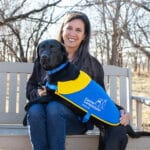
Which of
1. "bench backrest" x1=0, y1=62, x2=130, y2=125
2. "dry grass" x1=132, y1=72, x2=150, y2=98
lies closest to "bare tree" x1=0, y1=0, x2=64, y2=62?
"bench backrest" x1=0, y1=62, x2=130, y2=125

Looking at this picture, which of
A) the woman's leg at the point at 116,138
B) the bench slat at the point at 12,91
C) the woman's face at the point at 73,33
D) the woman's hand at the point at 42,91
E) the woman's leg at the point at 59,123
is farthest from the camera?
the bench slat at the point at 12,91

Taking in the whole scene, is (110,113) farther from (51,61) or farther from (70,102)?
(51,61)

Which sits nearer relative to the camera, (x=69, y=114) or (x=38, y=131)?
(x=38, y=131)

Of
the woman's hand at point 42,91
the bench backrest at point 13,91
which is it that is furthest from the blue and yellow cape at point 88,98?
the bench backrest at point 13,91

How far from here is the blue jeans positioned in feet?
7.75

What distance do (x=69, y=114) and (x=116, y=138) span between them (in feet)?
1.09

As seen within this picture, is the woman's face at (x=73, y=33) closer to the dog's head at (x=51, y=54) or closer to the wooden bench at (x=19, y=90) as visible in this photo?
the dog's head at (x=51, y=54)

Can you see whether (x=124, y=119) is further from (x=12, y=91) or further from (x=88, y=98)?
(x=12, y=91)

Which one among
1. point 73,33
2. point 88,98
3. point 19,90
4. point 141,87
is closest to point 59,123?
point 88,98

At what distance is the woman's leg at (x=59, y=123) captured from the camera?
7.73 ft

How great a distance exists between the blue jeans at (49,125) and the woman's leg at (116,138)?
267 millimetres

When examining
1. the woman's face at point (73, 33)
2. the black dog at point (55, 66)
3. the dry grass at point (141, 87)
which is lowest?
the dry grass at point (141, 87)

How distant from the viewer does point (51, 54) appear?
8.18ft

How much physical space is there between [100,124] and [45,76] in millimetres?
502
